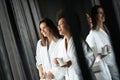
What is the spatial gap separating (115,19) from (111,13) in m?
0.02

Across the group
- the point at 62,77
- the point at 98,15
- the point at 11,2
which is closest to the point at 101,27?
the point at 98,15

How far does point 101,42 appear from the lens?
89cm

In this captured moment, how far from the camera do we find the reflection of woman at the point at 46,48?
944 mm

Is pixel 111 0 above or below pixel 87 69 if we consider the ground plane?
above

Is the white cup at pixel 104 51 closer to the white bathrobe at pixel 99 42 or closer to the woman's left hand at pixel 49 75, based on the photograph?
the white bathrobe at pixel 99 42

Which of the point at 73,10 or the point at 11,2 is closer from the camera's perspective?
the point at 73,10

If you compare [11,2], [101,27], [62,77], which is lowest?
[62,77]

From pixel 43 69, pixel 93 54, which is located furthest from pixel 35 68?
pixel 93 54

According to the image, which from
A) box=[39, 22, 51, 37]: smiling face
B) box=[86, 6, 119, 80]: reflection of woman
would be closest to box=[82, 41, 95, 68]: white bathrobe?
box=[86, 6, 119, 80]: reflection of woman

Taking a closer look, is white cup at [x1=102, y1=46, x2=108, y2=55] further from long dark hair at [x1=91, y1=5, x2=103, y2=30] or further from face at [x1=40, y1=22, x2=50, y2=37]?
face at [x1=40, y1=22, x2=50, y2=37]

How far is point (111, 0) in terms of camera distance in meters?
0.87

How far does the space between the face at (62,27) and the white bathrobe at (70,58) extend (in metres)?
0.02

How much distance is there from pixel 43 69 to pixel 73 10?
21cm

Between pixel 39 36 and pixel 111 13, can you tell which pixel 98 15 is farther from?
pixel 39 36
